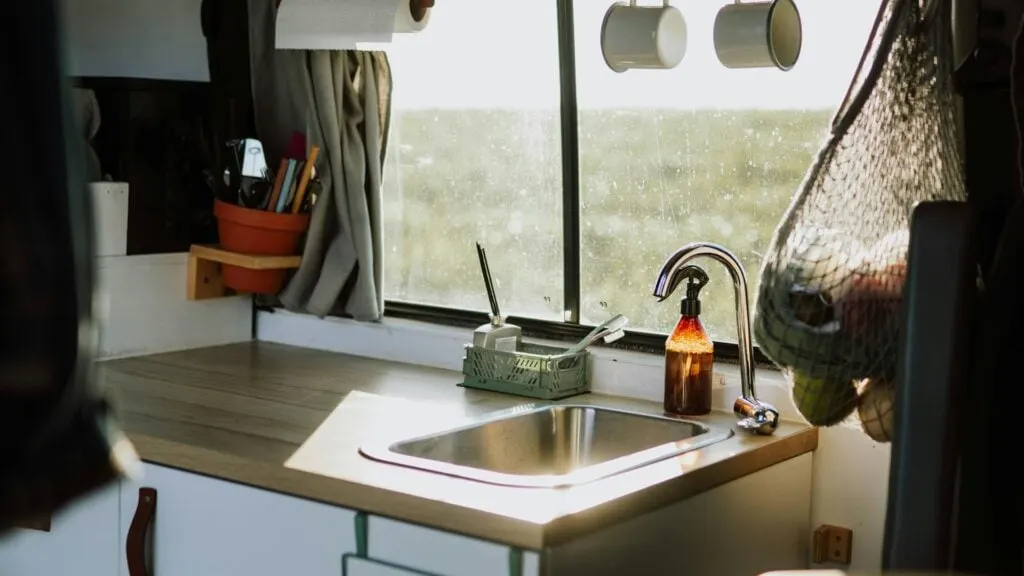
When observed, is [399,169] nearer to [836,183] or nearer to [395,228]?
[395,228]

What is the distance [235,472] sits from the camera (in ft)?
6.20

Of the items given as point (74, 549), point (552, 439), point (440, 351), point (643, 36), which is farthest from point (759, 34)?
point (74, 549)

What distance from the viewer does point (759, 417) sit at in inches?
80.8

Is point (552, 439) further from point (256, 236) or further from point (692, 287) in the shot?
point (256, 236)

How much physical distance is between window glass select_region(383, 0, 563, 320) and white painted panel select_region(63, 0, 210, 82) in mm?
479

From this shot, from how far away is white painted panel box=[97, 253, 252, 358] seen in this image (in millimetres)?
2705

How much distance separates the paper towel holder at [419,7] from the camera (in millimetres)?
2434

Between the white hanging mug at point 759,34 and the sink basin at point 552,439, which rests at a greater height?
the white hanging mug at point 759,34

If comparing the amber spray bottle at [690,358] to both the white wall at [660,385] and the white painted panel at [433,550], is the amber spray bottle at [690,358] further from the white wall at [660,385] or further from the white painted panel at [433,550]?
the white painted panel at [433,550]

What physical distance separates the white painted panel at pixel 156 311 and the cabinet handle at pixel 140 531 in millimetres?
716

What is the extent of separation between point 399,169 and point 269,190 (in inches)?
12.3

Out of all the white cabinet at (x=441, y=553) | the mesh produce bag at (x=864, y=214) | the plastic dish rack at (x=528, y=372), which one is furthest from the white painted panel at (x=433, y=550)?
the plastic dish rack at (x=528, y=372)

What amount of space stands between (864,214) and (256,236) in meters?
1.57

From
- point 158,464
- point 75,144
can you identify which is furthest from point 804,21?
point 75,144
